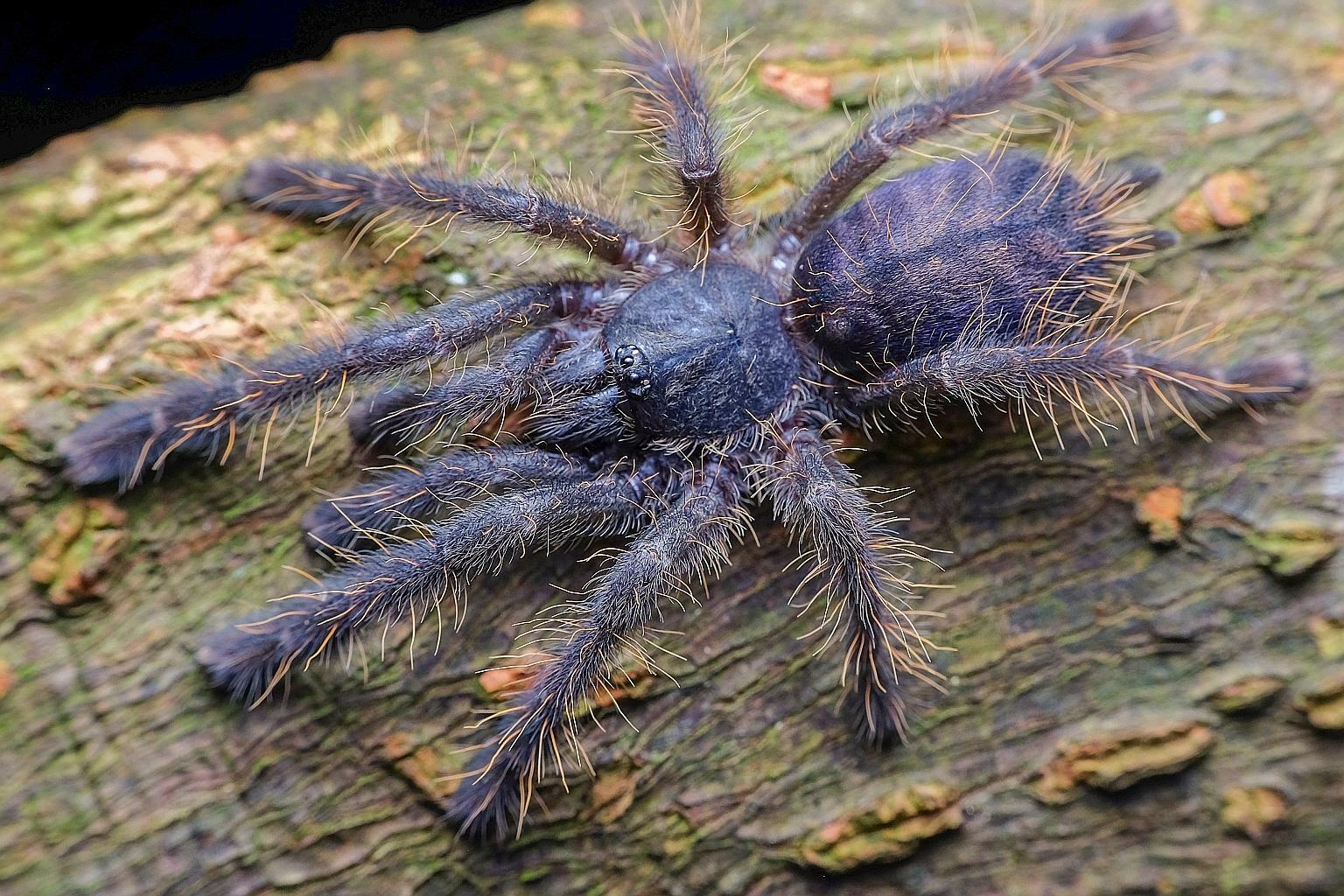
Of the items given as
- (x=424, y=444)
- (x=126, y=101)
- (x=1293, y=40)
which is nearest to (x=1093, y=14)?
(x=1293, y=40)

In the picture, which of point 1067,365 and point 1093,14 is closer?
point 1067,365

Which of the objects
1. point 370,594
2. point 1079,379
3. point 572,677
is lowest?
point 572,677

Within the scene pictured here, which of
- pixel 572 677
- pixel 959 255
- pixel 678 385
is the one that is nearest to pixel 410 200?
pixel 678 385

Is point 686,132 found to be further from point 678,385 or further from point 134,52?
point 134,52

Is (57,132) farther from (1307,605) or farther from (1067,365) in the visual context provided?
(1307,605)

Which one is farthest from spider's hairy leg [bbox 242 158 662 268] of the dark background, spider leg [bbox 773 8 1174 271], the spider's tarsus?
the spider's tarsus

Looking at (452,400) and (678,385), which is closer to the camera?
(452,400)

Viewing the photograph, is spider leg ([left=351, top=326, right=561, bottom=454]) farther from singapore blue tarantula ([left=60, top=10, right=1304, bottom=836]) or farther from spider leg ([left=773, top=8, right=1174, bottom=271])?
spider leg ([left=773, top=8, right=1174, bottom=271])

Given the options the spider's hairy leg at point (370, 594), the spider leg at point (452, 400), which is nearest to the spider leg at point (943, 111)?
the spider leg at point (452, 400)
